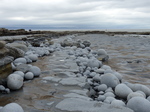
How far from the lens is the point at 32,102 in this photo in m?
2.06

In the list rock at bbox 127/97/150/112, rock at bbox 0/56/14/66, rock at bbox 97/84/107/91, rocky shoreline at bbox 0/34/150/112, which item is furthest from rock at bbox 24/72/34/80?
rock at bbox 127/97/150/112

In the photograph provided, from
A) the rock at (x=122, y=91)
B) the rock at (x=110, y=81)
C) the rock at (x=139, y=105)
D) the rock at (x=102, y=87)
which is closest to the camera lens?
the rock at (x=139, y=105)

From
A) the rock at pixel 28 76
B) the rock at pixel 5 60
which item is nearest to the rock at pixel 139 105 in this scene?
the rock at pixel 28 76

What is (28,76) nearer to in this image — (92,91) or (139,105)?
(92,91)

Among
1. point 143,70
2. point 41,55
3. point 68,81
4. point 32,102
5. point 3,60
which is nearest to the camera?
point 32,102

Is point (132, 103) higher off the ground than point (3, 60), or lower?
lower

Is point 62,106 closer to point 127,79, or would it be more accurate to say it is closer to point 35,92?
point 35,92

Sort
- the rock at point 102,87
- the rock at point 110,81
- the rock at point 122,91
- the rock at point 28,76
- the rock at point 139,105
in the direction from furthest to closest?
1. the rock at point 28,76
2. the rock at point 110,81
3. the rock at point 102,87
4. the rock at point 122,91
5. the rock at point 139,105

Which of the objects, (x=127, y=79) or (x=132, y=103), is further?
(x=127, y=79)

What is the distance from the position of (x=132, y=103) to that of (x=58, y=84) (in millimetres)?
1289

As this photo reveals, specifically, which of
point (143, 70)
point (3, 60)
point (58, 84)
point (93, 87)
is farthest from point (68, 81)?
point (143, 70)

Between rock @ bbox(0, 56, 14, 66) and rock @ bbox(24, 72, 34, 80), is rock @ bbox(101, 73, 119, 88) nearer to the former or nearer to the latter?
rock @ bbox(24, 72, 34, 80)

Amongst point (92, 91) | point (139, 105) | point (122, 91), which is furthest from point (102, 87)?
point (139, 105)

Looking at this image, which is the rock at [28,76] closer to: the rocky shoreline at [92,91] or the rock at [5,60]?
the rocky shoreline at [92,91]
